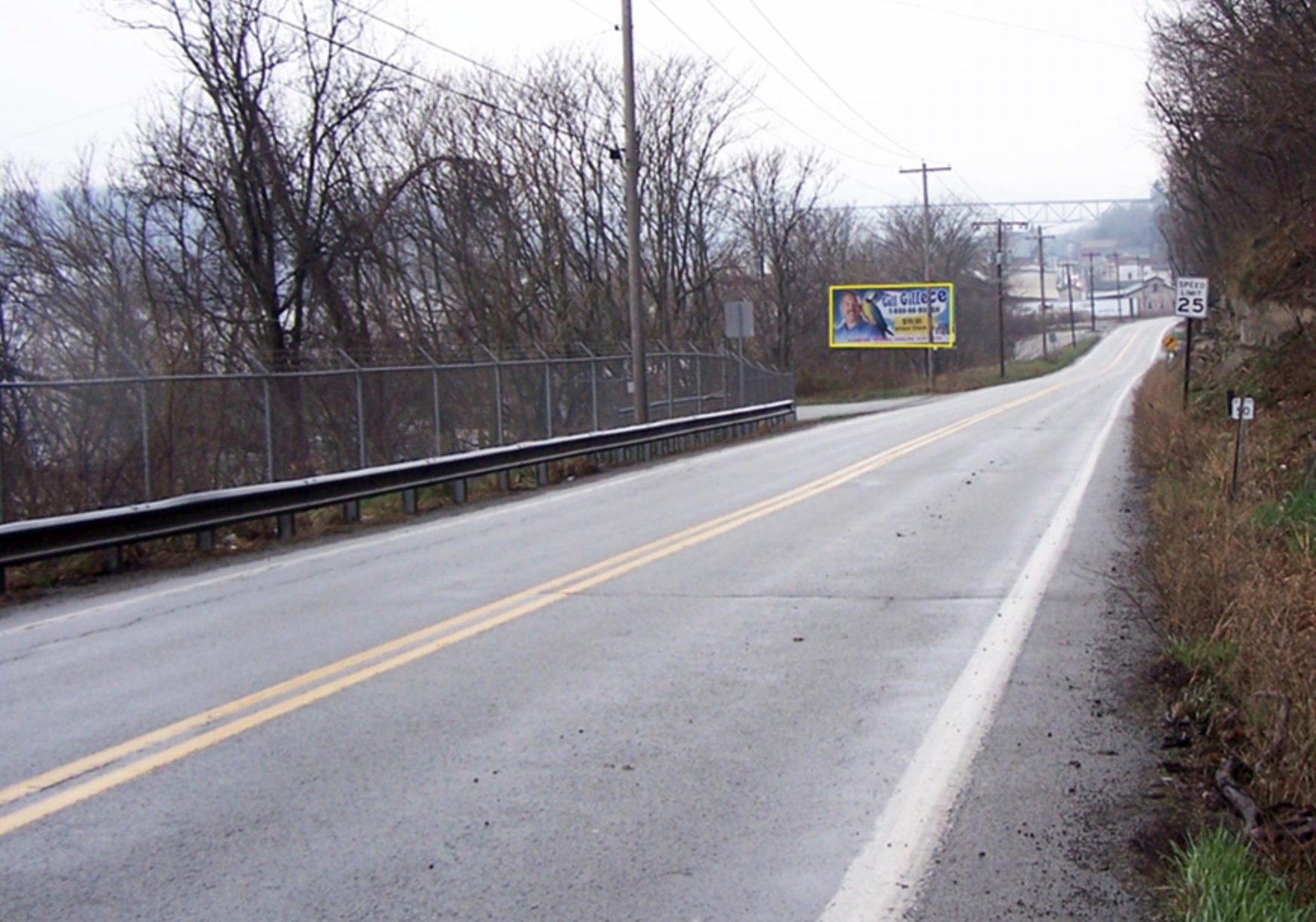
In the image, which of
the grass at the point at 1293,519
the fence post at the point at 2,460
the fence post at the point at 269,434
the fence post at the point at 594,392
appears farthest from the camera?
the fence post at the point at 594,392

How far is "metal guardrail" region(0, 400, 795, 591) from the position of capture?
39.1 ft

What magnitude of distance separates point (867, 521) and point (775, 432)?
2080 centimetres

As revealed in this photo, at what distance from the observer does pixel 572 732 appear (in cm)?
678

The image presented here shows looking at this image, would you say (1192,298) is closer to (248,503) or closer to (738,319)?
(738,319)

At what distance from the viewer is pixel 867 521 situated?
14.9 metres

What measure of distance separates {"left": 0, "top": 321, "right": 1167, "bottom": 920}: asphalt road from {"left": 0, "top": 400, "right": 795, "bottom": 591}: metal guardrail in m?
0.69

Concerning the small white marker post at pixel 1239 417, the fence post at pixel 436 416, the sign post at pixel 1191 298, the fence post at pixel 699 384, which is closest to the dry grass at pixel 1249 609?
the small white marker post at pixel 1239 417

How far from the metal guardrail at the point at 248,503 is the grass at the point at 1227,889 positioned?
1004 centimetres

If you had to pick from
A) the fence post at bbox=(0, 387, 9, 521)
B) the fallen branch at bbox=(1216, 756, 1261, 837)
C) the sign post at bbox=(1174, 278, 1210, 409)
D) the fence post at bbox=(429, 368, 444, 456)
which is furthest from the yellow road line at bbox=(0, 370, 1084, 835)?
the sign post at bbox=(1174, 278, 1210, 409)

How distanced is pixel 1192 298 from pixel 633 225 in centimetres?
1088

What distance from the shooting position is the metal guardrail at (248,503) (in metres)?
11.9

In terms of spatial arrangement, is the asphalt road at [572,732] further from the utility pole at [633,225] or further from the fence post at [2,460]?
the utility pole at [633,225]


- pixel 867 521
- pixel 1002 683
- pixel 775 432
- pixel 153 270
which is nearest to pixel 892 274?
pixel 775 432

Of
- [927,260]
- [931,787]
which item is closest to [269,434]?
[931,787]
